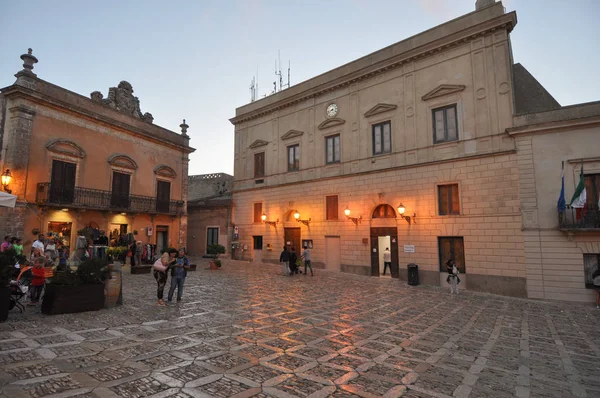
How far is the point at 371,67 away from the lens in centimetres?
1809

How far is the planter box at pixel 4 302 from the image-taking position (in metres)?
6.84

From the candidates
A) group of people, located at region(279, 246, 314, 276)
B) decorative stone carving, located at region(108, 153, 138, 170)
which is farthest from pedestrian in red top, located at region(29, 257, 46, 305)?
decorative stone carving, located at region(108, 153, 138, 170)

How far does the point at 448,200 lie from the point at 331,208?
6.61m

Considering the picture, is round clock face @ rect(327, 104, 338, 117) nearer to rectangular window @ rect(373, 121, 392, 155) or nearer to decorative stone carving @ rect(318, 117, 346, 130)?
decorative stone carving @ rect(318, 117, 346, 130)

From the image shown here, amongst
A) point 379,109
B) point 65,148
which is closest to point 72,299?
point 65,148

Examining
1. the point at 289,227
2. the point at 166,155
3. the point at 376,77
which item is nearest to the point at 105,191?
the point at 166,155

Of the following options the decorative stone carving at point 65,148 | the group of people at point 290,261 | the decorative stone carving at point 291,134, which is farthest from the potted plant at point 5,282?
the decorative stone carving at point 291,134

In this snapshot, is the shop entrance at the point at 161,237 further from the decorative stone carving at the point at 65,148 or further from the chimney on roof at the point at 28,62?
the chimney on roof at the point at 28,62

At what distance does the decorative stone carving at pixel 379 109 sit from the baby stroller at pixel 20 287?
636 inches

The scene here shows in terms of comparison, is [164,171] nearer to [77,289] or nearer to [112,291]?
Result: [112,291]

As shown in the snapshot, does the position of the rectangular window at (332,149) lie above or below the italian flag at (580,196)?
above

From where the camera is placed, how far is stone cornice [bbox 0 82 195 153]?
1564 cm

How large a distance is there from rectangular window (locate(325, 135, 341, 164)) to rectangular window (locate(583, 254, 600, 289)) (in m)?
12.0

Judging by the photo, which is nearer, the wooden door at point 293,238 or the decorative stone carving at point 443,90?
the decorative stone carving at point 443,90
